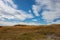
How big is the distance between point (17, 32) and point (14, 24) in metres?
0.46

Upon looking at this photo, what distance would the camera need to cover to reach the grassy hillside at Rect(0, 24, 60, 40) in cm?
703

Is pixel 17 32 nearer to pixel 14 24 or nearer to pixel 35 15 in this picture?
pixel 14 24

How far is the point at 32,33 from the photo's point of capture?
7137mm

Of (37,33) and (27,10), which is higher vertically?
(27,10)

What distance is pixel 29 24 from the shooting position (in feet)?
24.4

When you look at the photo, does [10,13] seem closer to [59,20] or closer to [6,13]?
[6,13]

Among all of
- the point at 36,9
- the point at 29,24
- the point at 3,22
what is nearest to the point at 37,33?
the point at 29,24

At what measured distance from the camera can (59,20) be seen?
729 cm

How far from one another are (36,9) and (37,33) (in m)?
1.06

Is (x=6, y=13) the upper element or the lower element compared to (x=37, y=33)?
upper

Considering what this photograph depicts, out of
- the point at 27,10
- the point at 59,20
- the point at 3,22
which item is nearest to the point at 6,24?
the point at 3,22

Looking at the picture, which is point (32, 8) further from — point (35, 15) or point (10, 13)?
point (10, 13)

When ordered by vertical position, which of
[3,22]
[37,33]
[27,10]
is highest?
[27,10]

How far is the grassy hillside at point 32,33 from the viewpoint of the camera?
7.03 m
